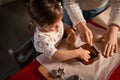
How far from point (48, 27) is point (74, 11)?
0.19 m

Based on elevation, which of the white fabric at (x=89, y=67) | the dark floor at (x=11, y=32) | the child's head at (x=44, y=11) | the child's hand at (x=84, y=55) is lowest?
the dark floor at (x=11, y=32)

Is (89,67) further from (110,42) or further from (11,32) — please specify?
A: (11,32)

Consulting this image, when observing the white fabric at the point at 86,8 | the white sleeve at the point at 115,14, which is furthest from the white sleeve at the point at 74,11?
the white sleeve at the point at 115,14

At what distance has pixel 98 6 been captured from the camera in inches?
38.7

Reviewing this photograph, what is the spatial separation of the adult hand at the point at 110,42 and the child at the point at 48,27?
0.07 m

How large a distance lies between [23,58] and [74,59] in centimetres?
31

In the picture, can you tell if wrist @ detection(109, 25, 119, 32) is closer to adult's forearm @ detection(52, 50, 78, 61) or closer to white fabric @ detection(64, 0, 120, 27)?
white fabric @ detection(64, 0, 120, 27)

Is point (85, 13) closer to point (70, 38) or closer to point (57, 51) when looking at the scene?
point (70, 38)

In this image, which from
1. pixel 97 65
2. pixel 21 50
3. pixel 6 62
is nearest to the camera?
pixel 97 65

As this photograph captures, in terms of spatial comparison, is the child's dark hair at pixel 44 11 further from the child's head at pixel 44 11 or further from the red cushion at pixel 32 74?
the red cushion at pixel 32 74

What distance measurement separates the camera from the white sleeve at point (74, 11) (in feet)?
2.76

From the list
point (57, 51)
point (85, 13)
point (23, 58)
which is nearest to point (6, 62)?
point (23, 58)

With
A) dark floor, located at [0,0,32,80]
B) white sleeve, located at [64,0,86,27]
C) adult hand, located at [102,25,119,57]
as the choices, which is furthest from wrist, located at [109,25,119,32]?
dark floor, located at [0,0,32,80]

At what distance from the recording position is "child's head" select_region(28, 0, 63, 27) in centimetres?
69
